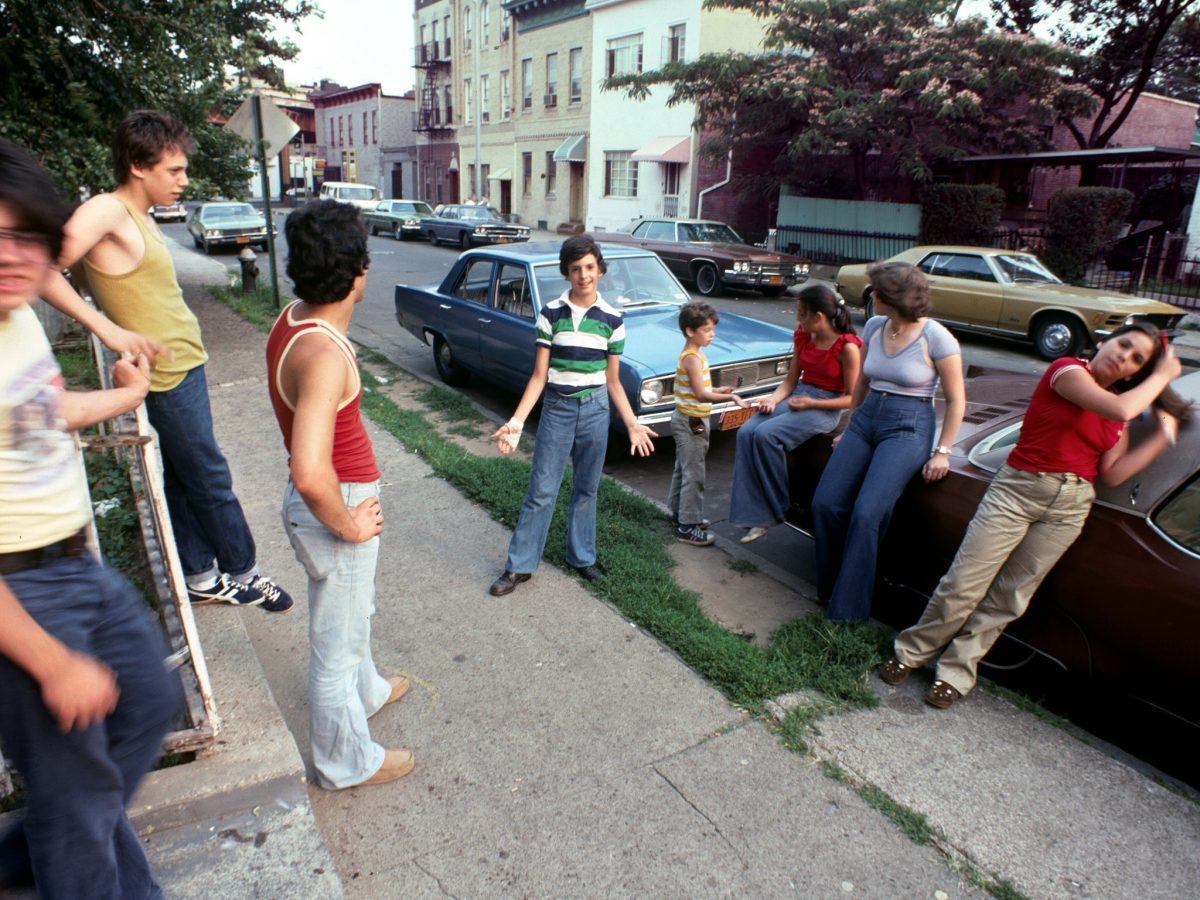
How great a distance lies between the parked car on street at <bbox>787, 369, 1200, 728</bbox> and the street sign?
10787 mm

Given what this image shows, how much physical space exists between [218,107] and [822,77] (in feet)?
45.4

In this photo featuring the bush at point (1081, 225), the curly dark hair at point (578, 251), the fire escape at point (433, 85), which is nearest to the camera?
the curly dark hair at point (578, 251)

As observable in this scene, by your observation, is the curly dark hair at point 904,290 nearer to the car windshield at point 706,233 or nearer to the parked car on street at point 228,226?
the car windshield at point 706,233

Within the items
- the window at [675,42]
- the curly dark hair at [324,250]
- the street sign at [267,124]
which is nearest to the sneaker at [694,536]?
the curly dark hair at [324,250]

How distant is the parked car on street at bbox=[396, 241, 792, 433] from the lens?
6457mm

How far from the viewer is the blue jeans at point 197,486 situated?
11.3 feet

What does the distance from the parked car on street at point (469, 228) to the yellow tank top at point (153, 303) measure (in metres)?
23.4

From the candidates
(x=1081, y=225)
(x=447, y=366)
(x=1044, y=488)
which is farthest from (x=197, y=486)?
(x=1081, y=225)

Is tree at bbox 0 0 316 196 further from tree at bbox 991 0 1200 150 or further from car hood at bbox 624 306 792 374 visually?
tree at bbox 991 0 1200 150

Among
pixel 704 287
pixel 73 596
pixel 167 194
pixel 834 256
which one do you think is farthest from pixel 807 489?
pixel 834 256

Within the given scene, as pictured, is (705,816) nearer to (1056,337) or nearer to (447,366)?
(447,366)

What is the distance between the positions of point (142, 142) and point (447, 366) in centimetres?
614

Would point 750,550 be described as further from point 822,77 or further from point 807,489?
point 822,77

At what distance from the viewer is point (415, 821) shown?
2797 millimetres
